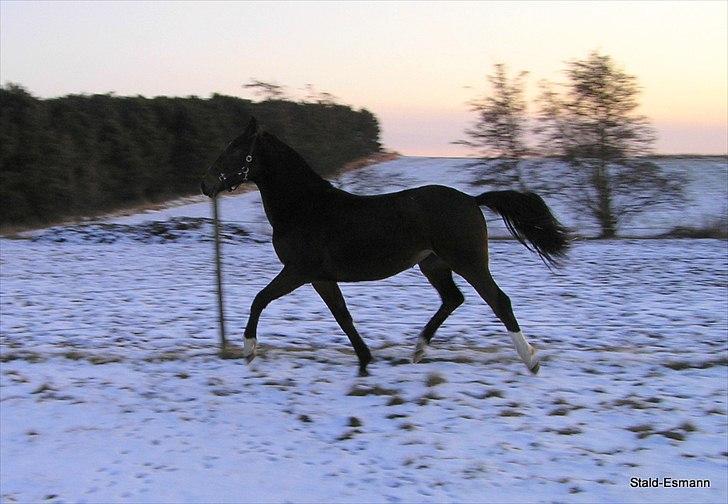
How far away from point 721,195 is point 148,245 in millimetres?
18036

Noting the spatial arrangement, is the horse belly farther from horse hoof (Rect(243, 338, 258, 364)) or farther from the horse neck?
horse hoof (Rect(243, 338, 258, 364))

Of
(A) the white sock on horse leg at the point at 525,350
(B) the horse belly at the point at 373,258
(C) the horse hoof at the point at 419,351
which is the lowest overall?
(C) the horse hoof at the point at 419,351

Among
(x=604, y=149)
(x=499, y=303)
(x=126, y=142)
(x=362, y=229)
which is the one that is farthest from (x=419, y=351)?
(x=126, y=142)

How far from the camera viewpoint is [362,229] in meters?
5.41

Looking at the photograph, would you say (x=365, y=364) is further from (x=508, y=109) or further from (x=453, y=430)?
(x=508, y=109)

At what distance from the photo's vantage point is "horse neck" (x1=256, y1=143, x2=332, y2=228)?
5.61m

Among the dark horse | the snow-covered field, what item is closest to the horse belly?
the dark horse

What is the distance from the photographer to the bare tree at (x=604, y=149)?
51.4ft

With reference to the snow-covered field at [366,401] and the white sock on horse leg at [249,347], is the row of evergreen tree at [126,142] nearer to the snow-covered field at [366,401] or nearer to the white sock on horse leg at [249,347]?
the snow-covered field at [366,401]

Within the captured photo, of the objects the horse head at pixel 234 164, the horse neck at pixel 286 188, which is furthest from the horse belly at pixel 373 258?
the horse head at pixel 234 164

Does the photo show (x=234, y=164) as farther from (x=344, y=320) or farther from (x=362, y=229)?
(x=344, y=320)

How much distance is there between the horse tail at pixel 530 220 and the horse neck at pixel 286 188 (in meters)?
1.38

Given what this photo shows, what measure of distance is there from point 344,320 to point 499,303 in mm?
1224

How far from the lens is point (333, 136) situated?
16.5 meters
